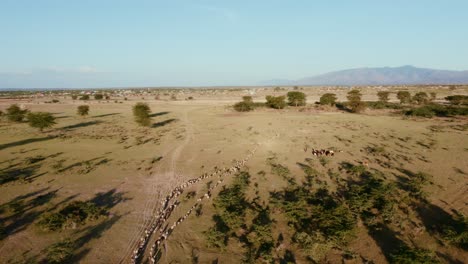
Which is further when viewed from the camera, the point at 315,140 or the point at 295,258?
the point at 315,140

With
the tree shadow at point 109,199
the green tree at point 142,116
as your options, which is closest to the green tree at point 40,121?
the green tree at point 142,116

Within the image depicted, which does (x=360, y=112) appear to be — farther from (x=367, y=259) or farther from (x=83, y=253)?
(x=83, y=253)

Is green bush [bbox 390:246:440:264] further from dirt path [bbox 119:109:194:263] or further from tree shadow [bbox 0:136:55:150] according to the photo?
tree shadow [bbox 0:136:55:150]

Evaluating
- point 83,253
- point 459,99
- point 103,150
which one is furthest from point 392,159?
point 459,99

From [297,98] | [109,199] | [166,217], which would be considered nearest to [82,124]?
[109,199]

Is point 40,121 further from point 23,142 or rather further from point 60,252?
point 60,252

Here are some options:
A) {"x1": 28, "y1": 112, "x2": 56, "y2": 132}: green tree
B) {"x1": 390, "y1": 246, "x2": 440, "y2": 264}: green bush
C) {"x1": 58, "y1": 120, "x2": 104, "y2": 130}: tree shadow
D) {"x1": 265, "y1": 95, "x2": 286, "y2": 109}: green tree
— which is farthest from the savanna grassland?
{"x1": 265, "y1": 95, "x2": 286, "y2": 109}: green tree

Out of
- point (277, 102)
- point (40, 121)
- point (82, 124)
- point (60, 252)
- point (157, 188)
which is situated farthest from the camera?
point (277, 102)

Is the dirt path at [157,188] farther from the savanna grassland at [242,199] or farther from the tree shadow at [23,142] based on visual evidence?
the tree shadow at [23,142]
